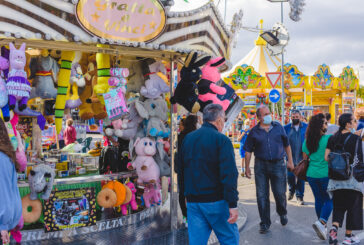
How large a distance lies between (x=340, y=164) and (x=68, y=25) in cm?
355

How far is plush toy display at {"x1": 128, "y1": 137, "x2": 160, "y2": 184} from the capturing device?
540 cm

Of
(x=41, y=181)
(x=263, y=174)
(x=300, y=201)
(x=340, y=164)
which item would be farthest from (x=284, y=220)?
(x=41, y=181)

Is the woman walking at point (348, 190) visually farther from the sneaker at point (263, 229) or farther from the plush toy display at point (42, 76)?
the plush toy display at point (42, 76)

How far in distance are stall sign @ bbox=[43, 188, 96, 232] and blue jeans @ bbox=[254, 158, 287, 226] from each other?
2.44 metres

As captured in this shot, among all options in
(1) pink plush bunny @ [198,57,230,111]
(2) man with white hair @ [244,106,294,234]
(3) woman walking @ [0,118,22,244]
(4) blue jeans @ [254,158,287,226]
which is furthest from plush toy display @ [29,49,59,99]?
(4) blue jeans @ [254,158,287,226]

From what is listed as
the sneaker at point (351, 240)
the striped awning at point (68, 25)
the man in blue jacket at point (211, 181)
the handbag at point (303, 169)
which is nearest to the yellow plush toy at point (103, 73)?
the striped awning at point (68, 25)

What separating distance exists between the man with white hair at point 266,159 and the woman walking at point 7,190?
334 cm

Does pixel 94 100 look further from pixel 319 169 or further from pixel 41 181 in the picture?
pixel 319 169

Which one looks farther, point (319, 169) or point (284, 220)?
point (284, 220)

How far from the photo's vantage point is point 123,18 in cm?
436

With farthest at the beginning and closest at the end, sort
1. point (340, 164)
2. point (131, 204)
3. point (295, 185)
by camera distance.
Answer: point (295, 185), point (131, 204), point (340, 164)

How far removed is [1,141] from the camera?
246cm

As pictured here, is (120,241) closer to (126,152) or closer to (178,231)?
(178,231)

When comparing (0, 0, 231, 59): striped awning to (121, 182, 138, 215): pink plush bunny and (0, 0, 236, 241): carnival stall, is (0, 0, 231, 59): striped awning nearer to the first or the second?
(0, 0, 236, 241): carnival stall
